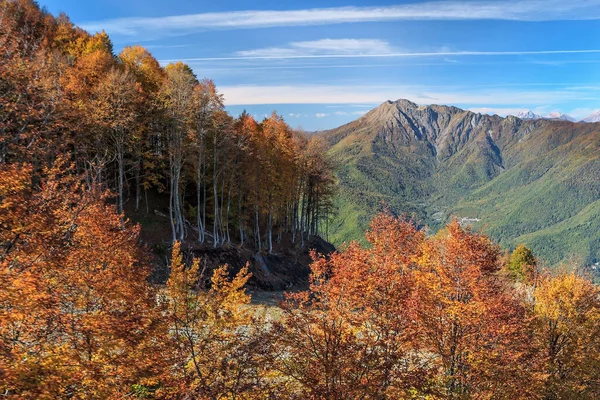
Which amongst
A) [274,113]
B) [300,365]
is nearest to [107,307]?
[300,365]

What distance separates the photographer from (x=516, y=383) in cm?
1586

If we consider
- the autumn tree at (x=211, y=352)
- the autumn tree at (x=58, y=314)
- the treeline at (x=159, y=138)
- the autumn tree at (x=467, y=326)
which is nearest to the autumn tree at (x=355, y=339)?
the autumn tree at (x=211, y=352)

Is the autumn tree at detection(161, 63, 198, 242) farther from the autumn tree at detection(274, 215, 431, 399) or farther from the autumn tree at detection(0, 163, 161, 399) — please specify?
the autumn tree at detection(274, 215, 431, 399)

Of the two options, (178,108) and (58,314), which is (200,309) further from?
(178,108)

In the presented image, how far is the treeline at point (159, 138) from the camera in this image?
23453mm

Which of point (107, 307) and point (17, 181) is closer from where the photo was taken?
point (17, 181)

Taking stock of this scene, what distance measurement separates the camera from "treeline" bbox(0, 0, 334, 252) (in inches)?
923

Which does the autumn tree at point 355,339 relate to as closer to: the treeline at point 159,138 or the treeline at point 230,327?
the treeline at point 230,327

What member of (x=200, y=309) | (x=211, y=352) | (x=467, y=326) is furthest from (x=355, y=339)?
(x=467, y=326)

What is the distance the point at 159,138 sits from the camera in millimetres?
39406

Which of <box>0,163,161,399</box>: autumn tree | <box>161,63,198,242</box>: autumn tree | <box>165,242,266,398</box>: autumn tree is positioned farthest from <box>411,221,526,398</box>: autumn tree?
<box>161,63,198,242</box>: autumn tree

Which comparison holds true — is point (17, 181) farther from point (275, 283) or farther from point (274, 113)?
point (274, 113)

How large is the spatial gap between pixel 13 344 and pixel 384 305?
11.8 metres

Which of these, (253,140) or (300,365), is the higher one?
(253,140)
